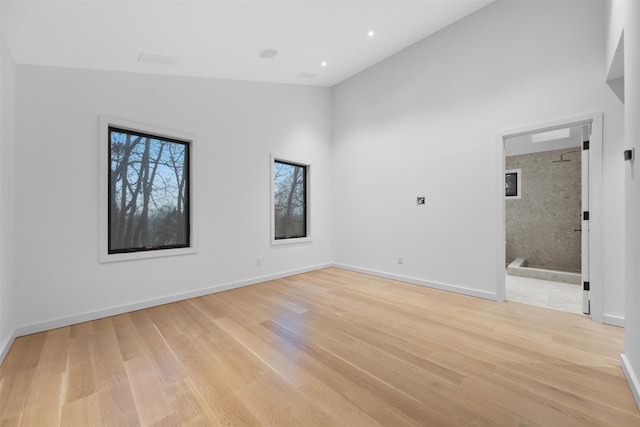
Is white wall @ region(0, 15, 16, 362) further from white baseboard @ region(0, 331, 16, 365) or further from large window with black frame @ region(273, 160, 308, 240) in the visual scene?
large window with black frame @ region(273, 160, 308, 240)

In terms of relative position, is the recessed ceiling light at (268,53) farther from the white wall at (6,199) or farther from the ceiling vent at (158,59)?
the white wall at (6,199)

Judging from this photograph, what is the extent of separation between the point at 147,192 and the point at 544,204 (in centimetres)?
765

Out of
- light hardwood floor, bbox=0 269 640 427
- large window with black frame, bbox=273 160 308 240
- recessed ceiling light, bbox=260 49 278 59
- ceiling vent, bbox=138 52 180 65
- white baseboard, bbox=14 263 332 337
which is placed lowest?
light hardwood floor, bbox=0 269 640 427

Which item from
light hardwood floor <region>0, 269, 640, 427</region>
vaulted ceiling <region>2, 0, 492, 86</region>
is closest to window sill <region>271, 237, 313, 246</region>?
light hardwood floor <region>0, 269, 640, 427</region>

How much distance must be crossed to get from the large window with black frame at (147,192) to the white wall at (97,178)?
0.69 feet

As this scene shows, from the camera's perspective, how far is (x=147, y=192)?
11.7 feet

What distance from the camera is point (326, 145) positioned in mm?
5766

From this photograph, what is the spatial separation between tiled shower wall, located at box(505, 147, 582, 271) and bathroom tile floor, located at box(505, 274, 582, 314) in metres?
1.73

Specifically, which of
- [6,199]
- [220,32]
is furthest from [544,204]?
[6,199]

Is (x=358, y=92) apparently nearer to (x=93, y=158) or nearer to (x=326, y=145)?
(x=326, y=145)

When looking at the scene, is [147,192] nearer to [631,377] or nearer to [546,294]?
[631,377]

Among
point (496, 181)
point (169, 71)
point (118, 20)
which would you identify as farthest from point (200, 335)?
point (496, 181)

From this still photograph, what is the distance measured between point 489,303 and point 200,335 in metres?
3.35

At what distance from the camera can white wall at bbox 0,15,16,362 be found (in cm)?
225
